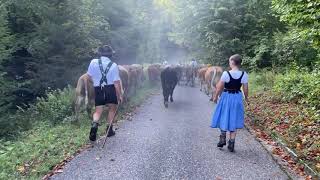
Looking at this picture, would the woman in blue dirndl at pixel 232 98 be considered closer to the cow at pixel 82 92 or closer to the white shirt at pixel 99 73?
the white shirt at pixel 99 73

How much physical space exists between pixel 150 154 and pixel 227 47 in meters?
19.6

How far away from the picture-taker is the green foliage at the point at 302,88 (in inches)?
450

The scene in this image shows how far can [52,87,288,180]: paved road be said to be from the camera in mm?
7312

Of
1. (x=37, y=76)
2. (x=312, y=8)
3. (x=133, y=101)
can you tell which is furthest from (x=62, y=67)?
(x=312, y=8)

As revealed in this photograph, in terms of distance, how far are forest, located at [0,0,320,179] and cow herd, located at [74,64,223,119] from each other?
119cm

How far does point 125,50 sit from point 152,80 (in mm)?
6862

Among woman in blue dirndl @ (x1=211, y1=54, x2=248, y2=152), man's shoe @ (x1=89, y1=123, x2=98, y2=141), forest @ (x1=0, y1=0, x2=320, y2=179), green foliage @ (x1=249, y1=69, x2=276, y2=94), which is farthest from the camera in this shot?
green foliage @ (x1=249, y1=69, x2=276, y2=94)

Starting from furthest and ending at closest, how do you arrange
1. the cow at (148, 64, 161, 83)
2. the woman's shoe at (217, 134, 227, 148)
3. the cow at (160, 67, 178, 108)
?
the cow at (148, 64, 161, 83)
the cow at (160, 67, 178, 108)
the woman's shoe at (217, 134, 227, 148)

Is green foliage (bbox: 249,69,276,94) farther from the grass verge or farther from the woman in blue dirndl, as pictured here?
the woman in blue dirndl

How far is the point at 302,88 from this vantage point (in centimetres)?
1339

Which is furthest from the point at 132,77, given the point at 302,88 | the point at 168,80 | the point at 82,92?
the point at 302,88

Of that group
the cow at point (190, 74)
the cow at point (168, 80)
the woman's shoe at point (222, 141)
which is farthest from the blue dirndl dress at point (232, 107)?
the cow at point (190, 74)

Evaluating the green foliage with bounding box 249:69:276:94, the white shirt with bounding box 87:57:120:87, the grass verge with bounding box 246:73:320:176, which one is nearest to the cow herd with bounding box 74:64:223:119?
the white shirt with bounding box 87:57:120:87

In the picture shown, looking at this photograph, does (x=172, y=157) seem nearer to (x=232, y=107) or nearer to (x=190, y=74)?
(x=232, y=107)
